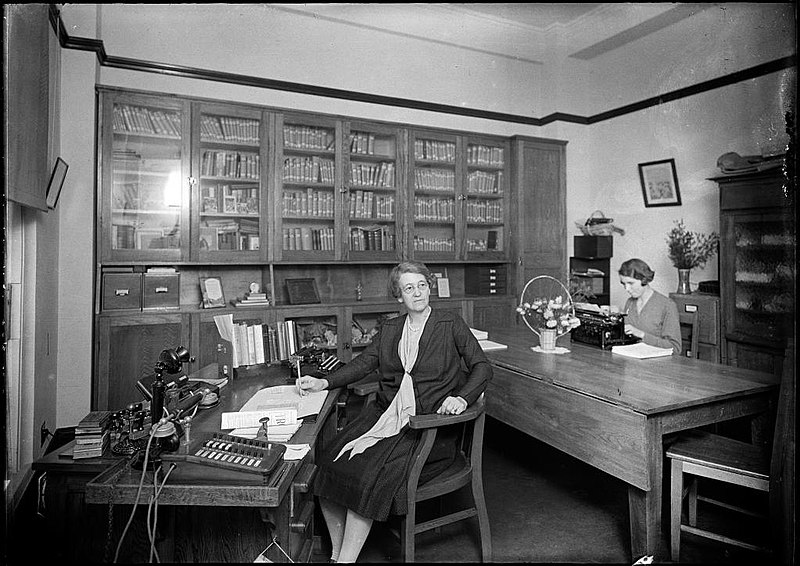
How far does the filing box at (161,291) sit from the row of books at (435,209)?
209 cm

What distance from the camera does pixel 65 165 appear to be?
2561 millimetres

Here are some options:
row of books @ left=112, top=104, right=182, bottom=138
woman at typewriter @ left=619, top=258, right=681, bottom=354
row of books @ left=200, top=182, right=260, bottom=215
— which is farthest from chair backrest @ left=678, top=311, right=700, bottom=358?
row of books @ left=112, top=104, right=182, bottom=138

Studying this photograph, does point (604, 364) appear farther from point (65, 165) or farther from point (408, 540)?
point (65, 165)

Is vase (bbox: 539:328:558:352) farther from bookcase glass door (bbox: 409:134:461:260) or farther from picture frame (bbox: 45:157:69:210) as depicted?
picture frame (bbox: 45:157:69:210)

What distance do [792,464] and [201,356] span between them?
10.4ft

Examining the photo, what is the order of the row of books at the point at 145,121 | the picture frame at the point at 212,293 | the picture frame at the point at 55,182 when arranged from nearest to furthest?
1. the picture frame at the point at 55,182
2. the row of books at the point at 145,121
3. the picture frame at the point at 212,293

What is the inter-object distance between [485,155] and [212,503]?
4143 mm

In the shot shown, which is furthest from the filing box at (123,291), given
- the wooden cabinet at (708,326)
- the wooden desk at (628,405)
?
the wooden cabinet at (708,326)

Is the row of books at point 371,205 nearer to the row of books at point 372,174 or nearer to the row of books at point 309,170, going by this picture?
the row of books at point 372,174

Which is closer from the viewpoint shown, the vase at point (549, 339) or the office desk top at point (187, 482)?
the office desk top at point (187, 482)

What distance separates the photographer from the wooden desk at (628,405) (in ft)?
6.13

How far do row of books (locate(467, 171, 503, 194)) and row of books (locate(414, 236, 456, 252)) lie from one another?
1.80ft

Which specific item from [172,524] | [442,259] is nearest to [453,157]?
[442,259]

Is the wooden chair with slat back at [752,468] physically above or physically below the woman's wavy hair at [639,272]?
below
